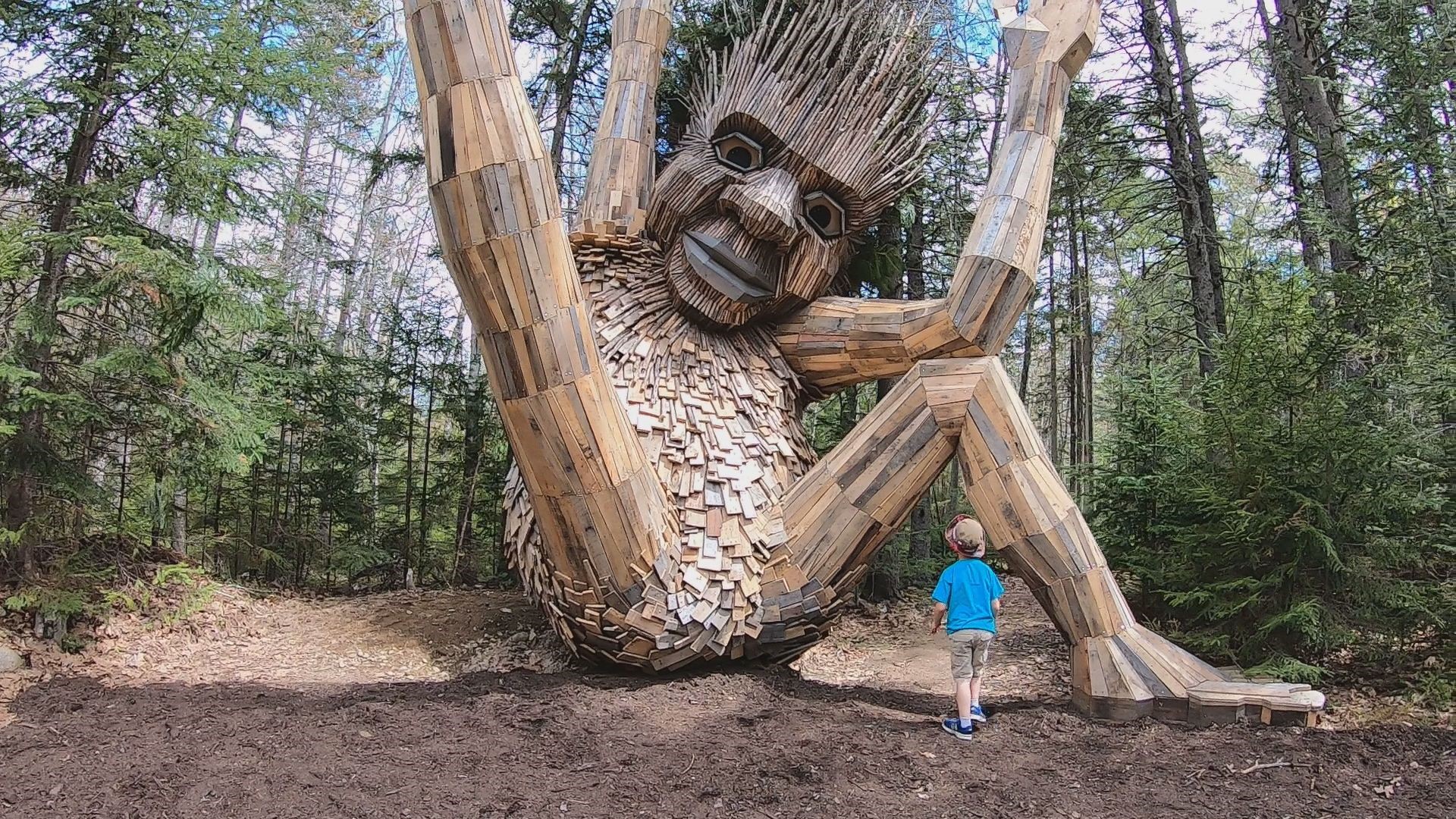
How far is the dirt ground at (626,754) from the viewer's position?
8.35 ft

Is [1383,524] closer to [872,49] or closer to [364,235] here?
[872,49]

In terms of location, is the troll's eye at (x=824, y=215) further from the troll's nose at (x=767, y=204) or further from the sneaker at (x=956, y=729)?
the sneaker at (x=956, y=729)

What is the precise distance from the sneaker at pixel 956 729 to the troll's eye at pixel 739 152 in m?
2.89

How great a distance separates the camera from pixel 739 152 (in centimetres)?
462

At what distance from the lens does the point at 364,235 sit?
15156 mm

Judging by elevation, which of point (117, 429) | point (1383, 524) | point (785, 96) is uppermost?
point (785, 96)

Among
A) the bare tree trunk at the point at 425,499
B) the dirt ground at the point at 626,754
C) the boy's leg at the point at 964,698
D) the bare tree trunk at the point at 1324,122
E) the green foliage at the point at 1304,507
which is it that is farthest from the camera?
the bare tree trunk at the point at 425,499

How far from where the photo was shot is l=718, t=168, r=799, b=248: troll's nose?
4.31 m

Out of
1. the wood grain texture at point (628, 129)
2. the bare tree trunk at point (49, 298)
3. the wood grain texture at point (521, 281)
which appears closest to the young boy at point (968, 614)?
the wood grain texture at point (521, 281)

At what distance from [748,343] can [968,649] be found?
207cm

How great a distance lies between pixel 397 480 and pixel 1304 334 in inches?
306

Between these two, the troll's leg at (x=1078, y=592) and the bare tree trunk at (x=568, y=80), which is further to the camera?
the bare tree trunk at (x=568, y=80)

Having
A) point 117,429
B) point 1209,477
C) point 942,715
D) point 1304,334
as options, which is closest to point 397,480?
point 117,429

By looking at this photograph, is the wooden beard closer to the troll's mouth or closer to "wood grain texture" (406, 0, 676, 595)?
the troll's mouth
